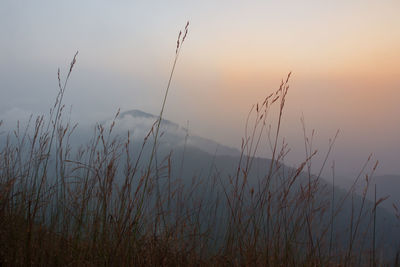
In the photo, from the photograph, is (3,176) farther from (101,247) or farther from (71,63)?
(101,247)

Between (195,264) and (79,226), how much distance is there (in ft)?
2.10

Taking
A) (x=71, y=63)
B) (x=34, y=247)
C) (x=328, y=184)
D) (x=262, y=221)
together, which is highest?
(x=71, y=63)

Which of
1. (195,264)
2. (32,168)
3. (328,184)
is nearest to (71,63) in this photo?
(32,168)

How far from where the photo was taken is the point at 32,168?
2518 mm

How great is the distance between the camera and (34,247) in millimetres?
1756

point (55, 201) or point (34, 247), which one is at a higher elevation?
point (55, 201)

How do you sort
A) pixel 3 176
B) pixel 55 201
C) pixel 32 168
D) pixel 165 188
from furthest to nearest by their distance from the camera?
pixel 3 176 < pixel 32 168 < pixel 165 188 < pixel 55 201

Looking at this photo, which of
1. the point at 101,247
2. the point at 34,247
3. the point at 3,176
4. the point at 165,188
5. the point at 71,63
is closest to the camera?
the point at 101,247

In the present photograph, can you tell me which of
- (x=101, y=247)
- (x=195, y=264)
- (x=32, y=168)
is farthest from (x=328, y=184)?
(x=32, y=168)

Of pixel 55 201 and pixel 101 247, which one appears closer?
pixel 101 247

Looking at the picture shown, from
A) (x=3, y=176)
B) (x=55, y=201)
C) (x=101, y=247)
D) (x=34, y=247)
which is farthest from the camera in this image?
(x=3, y=176)

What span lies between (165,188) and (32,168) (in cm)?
92

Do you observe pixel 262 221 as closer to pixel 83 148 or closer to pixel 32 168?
pixel 83 148

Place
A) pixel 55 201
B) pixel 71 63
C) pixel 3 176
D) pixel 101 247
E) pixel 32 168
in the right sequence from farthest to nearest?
pixel 3 176 < pixel 32 168 < pixel 55 201 < pixel 71 63 < pixel 101 247
